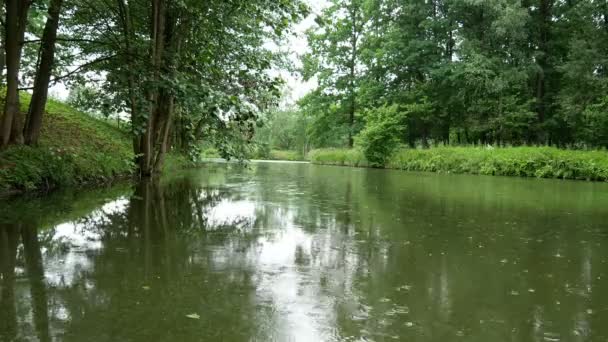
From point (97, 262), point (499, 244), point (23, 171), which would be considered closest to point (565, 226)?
point (499, 244)

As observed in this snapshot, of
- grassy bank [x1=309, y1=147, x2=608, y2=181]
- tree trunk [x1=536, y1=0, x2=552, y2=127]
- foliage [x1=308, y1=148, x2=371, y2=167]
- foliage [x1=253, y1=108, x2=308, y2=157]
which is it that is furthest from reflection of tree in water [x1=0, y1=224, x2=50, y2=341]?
foliage [x1=253, y1=108, x2=308, y2=157]

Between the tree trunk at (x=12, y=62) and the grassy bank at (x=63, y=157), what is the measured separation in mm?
446

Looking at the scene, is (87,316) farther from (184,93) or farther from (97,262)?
(184,93)

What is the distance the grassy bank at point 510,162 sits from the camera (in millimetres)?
16094

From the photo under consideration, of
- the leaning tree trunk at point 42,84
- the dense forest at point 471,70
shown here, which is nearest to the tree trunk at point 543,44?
the dense forest at point 471,70

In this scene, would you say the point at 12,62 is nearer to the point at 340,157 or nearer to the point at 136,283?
the point at 136,283

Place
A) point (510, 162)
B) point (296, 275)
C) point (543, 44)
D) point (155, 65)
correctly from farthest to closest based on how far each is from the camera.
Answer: point (543, 44) < point (510, 162) < point (155, 65) < point (296, 275)

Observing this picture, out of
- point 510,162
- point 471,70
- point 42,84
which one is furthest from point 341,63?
point 42,84

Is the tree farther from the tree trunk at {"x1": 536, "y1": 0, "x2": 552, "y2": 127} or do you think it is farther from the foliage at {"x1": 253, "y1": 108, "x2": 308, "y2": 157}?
the foliage at {"x1": 253, "y1": 108, "x2": 308, "y2": 157}

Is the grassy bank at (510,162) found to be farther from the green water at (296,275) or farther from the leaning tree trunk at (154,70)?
the leaning tree trunk at (154,70)

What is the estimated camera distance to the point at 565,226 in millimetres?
5922

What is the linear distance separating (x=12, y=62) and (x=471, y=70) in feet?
66.0

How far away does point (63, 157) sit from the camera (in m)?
9.36

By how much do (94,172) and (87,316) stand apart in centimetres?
867
